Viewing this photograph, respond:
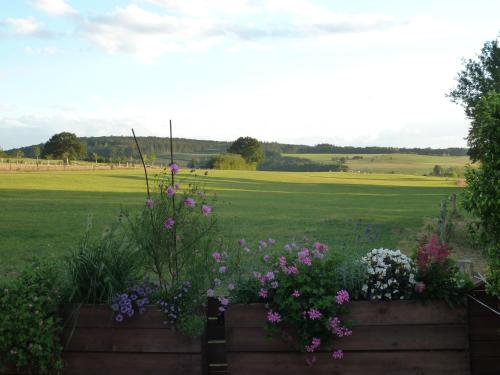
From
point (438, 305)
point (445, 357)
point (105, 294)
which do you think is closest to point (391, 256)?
point (438, 305)

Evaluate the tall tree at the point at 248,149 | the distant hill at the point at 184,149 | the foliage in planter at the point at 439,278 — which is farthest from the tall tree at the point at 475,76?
the tall tree at the point at 248,149

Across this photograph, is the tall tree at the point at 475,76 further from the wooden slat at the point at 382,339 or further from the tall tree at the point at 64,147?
the tall tree at the point at 64,147

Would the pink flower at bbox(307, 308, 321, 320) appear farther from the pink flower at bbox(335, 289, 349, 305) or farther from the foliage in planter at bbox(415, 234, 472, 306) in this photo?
the foliage in planter at bbox(415, 234, 472, 306)

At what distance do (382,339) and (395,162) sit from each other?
13506 centimetres

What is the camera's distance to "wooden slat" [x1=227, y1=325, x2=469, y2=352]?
4387 millimetres

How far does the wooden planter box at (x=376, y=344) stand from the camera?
14.4 feet

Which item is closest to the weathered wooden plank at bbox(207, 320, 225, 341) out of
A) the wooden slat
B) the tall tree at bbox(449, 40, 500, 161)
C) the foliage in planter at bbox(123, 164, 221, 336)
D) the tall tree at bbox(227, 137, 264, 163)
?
the foliage in planter at bbox(123, 164, 221, 336)

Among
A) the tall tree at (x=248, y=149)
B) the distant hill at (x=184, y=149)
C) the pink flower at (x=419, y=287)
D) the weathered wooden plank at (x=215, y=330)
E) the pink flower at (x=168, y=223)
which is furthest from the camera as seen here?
the tall tree at (x=248, y=149)

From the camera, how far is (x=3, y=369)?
462cm

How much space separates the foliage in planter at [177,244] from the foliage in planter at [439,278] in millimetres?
1621

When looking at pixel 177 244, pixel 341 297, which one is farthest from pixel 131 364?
pixel 341 297

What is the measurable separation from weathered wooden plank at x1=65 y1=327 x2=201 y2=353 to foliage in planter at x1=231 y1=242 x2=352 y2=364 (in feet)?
1.86

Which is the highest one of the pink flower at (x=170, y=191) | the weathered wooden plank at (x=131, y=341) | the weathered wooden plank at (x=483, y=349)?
the pink flower at (x=170, y=191)

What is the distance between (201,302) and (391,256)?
4.94 ft
